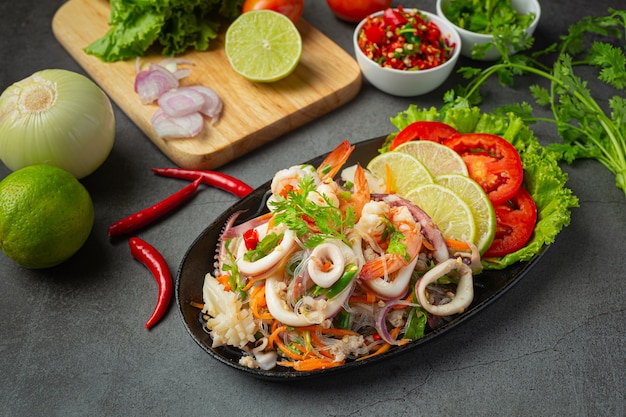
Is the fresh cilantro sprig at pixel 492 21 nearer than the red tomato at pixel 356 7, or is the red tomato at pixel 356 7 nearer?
the fresh cilantro sprig at pixel 492 21

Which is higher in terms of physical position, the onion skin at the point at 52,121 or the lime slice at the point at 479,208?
the onion skin at the point at 52,121

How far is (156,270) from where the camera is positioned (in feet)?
12.8

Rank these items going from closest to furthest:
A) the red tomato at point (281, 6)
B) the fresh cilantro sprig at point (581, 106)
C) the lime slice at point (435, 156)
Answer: the lime slice at point (435, 156)
the fresh cilantro sprig at point (581, 106)
the red tomato at point (281, 6)

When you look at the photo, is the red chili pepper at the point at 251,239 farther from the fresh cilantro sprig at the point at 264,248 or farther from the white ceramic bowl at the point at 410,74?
the white ceramic bowl at the point at 410,74

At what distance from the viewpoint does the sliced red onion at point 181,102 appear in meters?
4.55

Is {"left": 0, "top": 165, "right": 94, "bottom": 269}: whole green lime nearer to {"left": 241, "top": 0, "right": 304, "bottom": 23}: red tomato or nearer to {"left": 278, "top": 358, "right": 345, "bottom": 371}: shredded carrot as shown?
{"left": 278, "top": 358, "right": 345, "bottom": 371}: shredded carrot

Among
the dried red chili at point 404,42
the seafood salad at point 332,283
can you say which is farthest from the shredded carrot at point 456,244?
the dried red chili at point 404,42

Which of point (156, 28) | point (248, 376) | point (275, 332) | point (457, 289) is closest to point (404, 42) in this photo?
point (156, 28)

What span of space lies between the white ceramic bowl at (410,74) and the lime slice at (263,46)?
19.6 inches

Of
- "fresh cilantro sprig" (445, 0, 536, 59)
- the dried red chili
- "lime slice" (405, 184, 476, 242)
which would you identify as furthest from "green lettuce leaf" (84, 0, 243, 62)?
"lime slice" (405, 184, 476, 242)

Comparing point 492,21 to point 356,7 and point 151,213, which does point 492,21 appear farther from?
point 151,213

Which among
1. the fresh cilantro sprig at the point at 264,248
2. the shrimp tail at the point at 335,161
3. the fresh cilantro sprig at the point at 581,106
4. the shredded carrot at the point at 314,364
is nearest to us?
the shredded carrot at the point at 314,364

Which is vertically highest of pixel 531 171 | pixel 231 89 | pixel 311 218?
pixel 311 218

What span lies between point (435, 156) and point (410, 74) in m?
1.00
